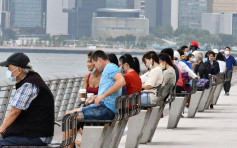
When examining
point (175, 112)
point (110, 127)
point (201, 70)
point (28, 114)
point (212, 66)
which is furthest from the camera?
point (212, 66)

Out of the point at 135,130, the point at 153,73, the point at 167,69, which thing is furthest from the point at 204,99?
the point at 135,130

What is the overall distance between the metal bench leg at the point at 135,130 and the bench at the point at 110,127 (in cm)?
121

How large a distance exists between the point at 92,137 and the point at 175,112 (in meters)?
6.11

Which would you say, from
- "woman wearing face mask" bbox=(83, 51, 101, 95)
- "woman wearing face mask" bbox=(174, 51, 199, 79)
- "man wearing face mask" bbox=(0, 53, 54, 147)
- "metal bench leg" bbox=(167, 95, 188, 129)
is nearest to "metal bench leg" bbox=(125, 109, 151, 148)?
"woman wearing face mask" bbox=(83, 51, 101, 95)

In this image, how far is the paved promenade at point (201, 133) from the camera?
488 inches

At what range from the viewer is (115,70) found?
31.5ft

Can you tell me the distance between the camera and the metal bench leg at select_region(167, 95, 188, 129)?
14.7 m

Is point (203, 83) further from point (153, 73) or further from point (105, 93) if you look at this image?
point (105, 93)

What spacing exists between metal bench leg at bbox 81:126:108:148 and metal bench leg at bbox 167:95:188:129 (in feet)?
19.8

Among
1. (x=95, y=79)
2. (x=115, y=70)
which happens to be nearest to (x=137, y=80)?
(x=95, y=79)

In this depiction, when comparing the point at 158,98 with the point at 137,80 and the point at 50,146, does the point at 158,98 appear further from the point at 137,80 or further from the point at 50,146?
the point at 50,146

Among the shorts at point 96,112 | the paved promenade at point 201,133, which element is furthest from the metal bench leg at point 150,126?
the shorts at point 96,112

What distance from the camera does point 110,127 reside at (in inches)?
360

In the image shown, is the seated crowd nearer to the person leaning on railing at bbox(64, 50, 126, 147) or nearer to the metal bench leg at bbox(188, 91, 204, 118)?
the person leaning on railing at bbox(64, 50, 126, 147)
